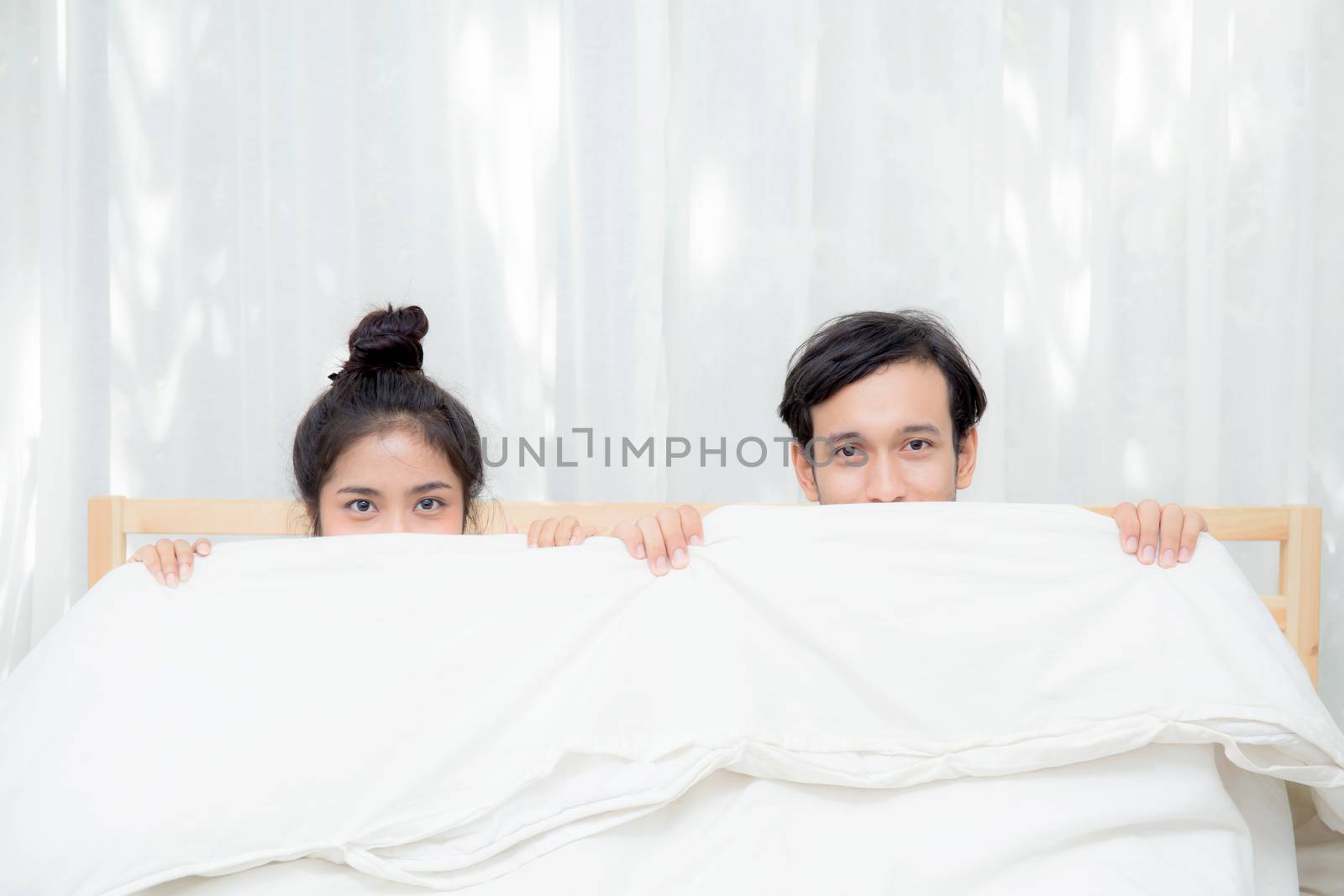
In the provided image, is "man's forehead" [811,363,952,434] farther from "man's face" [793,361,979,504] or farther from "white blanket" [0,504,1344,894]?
"white blanket" [0,504,1344,894]

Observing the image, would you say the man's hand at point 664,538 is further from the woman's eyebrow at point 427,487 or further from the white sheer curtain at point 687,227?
the white sheer curtain at point 687,227

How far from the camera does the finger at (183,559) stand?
940 millimetres

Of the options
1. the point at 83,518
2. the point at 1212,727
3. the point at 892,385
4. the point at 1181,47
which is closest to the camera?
the point at 1212,727

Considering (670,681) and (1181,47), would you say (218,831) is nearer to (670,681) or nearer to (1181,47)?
(670,681)

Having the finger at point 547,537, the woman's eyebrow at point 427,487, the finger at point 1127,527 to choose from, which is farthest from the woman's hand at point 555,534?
the finger at point 1127,527

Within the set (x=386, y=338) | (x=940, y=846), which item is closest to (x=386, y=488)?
(x=386, y=338)

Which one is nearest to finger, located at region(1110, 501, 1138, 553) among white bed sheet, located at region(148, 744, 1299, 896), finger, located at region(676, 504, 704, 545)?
white bed sheet, located at region(148, 744, 1299, 896)

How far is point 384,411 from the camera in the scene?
1.25m

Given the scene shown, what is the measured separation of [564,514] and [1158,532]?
856 millimetres

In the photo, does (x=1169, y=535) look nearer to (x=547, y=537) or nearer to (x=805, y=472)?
(x=805, y=472)

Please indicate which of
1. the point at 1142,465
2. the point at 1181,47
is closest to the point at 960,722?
the point at 1142,465

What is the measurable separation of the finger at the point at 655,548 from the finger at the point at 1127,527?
42cm

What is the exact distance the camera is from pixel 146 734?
2.75 ft

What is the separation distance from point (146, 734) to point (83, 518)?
1022 millimetres
